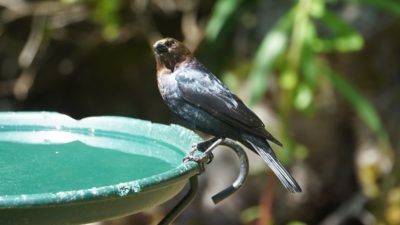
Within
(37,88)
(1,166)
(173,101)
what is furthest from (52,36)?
(1,166)

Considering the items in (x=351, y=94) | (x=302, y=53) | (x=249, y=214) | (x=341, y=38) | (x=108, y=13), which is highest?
(x=341, y=38)

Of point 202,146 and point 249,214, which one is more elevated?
point 202,146

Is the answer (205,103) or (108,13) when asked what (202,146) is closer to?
(205,103)

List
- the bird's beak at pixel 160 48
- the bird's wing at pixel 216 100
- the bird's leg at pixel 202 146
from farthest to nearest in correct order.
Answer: the bird's beak at pixel 160 48
the bird's wing at pixel 216 100
the bird's leg at pixel 202 146

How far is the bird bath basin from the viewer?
172cm

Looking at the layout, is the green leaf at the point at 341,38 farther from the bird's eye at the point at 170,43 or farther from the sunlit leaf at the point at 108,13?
the sunlit leaf at the point at 108,13

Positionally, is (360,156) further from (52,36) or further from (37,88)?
(37,88)

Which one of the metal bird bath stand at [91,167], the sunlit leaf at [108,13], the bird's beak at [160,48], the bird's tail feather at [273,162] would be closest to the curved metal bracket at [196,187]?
the metal bird bath stand at [91,167]

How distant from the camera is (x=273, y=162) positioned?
102 inches

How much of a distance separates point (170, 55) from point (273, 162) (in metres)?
0.59

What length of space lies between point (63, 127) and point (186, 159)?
63 centimetres

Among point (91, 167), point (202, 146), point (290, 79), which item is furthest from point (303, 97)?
point (91, 167)

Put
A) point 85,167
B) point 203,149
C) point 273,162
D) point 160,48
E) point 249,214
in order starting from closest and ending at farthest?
point 85,167, point 203,149, point 273,162, point 160,48, point 249,214

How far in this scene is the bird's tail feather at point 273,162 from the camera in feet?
8.07
